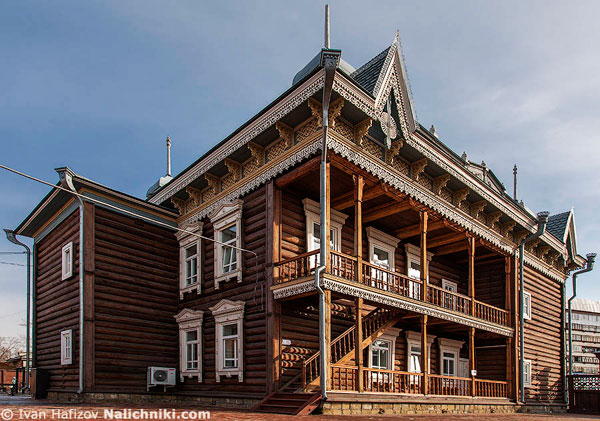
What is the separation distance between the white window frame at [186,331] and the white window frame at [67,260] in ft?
13.3

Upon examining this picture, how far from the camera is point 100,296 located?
17.4 meters

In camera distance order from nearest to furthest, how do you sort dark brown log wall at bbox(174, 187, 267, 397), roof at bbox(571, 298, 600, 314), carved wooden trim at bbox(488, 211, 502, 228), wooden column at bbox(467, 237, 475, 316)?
dark brown log wall at bbox(174, 187, 267, 397) → wooden column at bbox(467, 237, 475, 316) → carved wooden trim at bbox(488, 211, 502, 228) → roof at bbox(571, 298, 600, 314)

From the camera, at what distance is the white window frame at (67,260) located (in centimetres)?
1808

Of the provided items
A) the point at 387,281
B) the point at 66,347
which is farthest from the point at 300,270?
the point at 66,347

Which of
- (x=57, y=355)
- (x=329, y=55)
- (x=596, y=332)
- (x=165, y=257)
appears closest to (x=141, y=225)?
(x=165, y=257)

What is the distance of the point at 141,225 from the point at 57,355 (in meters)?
5.43

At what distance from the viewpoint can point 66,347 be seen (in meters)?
17.8

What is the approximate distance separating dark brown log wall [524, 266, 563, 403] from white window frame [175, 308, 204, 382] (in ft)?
Result: 46.4

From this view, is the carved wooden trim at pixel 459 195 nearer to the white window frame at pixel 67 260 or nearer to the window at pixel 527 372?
the window at pixel 527 372

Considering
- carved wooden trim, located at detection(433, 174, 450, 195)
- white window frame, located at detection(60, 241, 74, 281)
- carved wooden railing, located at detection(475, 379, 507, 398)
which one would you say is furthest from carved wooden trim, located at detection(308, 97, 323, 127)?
carved wooden railing, located at detection(475, 379, 507, 398)

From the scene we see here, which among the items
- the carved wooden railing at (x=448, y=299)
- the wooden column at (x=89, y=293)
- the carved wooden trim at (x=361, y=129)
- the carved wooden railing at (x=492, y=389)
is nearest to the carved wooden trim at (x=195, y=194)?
the wooden column at (x=89, y=293)

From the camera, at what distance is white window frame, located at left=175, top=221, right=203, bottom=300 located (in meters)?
18.6

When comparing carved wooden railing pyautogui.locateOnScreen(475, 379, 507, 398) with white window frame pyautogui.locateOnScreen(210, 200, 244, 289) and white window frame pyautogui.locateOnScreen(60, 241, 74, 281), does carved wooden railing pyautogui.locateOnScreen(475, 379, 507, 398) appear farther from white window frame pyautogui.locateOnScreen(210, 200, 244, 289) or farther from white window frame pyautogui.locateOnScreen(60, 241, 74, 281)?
white window frame pyautogui.locateOnScreen(60, 241, 74, 281)

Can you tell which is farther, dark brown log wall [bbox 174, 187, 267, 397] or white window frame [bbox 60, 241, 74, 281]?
white window frame [bbox 60, 241, 74, 281]
